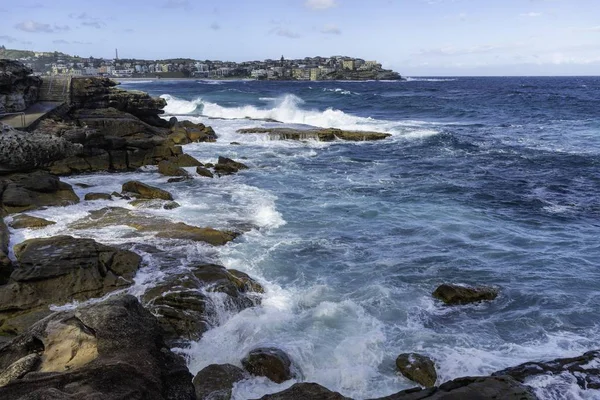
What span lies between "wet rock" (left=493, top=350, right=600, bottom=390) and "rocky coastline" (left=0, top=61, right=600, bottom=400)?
0.10 ft

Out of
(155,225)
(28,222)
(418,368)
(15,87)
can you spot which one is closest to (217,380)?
(418,368)

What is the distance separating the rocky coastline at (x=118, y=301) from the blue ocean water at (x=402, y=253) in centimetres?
45

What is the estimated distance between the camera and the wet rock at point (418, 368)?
8.23 meters

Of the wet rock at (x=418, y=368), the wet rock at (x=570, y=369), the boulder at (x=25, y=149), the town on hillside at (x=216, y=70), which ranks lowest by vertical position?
the wet rock at (x=418, y=368)

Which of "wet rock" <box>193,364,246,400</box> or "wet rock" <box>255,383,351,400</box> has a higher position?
"wet rock" <box>255,383,351,400</box>

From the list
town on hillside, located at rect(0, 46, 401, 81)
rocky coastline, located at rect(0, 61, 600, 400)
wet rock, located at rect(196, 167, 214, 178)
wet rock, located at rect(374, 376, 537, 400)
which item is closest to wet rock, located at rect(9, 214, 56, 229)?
rocky coastline, located at rect(0, 61, 600, 400)

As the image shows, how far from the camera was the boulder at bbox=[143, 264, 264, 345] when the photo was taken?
31.3 feet

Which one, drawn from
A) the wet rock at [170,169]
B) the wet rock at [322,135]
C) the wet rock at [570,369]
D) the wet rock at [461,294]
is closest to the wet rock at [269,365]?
the wet rock at [570,369]

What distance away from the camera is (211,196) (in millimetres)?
19359

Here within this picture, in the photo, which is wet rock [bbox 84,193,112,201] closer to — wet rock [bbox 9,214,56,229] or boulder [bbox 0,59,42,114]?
wet rock [bbox 9,214,56,229]

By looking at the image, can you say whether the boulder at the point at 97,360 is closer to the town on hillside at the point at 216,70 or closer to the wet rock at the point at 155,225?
the wet rock at the point at 155,225

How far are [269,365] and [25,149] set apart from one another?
1313 cm

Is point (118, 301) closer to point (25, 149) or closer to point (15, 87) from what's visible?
point (25, 149)

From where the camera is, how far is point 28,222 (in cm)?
1406
